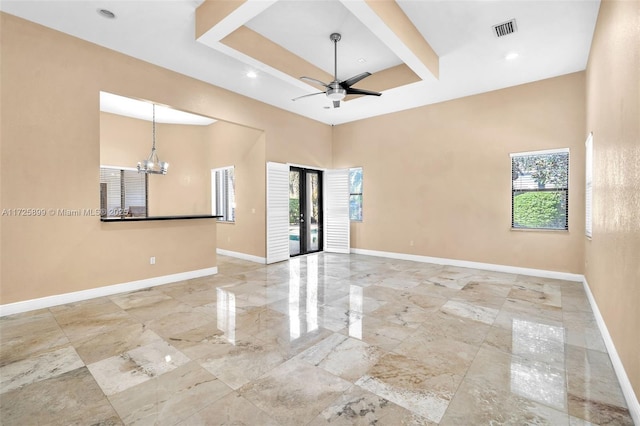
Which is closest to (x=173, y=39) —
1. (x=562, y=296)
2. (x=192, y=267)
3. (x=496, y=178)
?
(x=192, y=267)

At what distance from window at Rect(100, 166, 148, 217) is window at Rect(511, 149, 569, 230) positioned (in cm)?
859

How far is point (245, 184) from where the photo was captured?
22.8 ft

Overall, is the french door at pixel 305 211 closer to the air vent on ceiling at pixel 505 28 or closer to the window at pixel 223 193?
the window at pixel 223 193

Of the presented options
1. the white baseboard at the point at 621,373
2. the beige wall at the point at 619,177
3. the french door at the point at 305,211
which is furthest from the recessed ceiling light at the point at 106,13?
the white baseboard at the point at 621,373

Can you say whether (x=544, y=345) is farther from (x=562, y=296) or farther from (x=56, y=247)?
(x=56, y=247)

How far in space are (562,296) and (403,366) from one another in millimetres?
3290

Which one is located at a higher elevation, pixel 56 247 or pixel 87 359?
pixel 56 247

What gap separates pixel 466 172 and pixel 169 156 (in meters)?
7.34

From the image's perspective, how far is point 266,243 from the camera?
254 inches

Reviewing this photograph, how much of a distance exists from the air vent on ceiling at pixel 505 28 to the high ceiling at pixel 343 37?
6 cm

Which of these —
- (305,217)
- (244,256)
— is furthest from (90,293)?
(305,217)

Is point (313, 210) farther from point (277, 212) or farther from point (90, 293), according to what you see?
point (90, 293)

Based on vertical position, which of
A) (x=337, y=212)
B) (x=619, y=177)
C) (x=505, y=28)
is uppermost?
(x=505, y=28)

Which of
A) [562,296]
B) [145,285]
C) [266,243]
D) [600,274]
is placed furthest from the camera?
[266,243]
